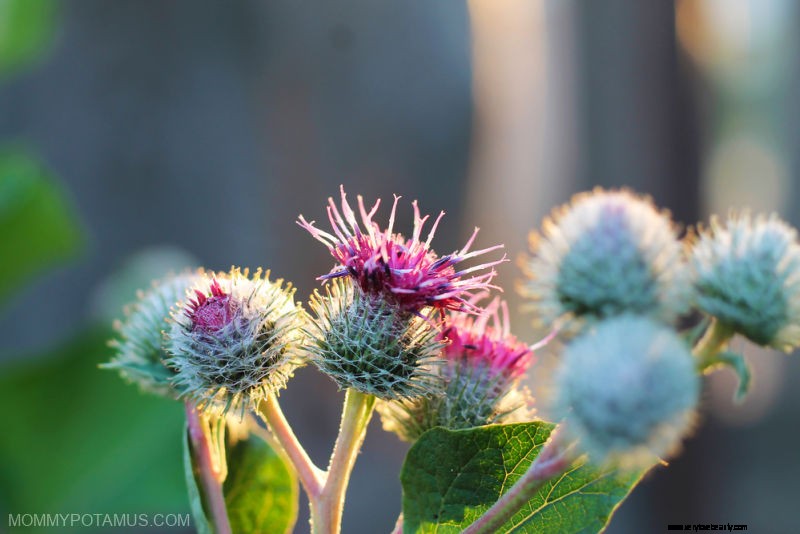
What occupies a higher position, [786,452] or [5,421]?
[5,421]

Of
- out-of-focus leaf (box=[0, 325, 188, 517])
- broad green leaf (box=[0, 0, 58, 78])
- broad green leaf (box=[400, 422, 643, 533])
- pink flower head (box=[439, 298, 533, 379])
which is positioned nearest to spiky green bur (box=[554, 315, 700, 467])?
broad green leaf (box=[400, 422, 643, 533])

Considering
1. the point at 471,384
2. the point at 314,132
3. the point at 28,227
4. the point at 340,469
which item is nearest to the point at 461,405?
the point at 471,384

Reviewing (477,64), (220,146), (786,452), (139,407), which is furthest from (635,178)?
(786,452)

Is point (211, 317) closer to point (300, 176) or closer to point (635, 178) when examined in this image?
point (300, 176)

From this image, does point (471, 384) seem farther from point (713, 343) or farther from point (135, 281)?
point (135, 281)

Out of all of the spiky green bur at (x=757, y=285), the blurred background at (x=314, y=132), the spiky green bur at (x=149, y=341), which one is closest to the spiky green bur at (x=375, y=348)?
the spiky green bur at (x=149, y=341)

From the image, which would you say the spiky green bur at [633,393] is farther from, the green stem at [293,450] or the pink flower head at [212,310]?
the pink flower head at [212,310]

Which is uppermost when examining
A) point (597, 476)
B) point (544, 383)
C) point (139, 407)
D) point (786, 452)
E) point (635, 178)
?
point (544, 383)
